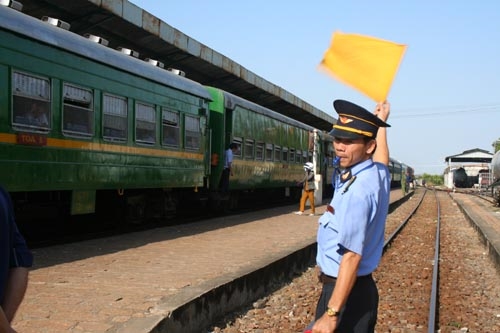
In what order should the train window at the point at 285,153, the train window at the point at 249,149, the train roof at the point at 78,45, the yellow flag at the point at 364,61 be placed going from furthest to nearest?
1. the train window at the point at 285,153
2. the train window at the point at 249,149
3. the train roof at the point at 78,45
4. the yellow flag at the point at 364,61

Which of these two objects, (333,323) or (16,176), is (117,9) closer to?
(16,176)

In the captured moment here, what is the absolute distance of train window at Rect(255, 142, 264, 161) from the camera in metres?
18.0

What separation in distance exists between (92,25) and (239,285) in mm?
9836

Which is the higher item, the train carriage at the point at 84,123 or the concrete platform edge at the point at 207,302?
the train carriage at the point at 84,123

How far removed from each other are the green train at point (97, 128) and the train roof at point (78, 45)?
0.06 feet

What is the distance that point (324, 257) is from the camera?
2.80m

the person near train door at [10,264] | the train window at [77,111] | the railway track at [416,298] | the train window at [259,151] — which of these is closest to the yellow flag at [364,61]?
the person near train door at [10,264]

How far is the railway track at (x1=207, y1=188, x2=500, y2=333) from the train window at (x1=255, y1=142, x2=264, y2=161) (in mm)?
6341

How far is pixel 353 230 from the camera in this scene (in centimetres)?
255

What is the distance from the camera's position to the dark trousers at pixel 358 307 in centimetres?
273

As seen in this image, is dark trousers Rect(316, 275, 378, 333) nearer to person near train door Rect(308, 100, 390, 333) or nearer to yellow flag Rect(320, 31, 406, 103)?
person near train door Rect(308, 100, 390, 333)

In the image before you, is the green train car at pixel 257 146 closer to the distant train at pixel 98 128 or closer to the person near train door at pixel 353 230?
the distant train at pixel 98 128

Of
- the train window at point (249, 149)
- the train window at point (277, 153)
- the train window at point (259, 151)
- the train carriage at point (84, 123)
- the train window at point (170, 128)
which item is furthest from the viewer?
the train window at point (277, 153)

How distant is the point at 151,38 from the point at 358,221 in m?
14.6
